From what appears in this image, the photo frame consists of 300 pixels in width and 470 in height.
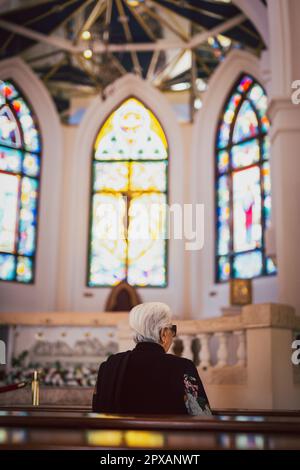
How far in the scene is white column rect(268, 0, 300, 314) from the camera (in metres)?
7.52

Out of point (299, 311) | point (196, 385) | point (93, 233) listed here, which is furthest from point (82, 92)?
point (196, 385)

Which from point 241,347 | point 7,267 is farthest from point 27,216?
point 241,347

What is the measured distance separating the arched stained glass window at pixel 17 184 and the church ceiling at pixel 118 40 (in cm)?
87

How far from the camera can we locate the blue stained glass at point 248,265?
1168 cm

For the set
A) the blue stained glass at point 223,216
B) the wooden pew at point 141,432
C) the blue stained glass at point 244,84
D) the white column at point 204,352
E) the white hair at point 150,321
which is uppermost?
the blue stained glass at point 244,84

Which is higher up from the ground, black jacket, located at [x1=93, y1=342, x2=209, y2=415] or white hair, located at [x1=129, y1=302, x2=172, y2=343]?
white hair, located at [x1=129, y1=302, x2=172, y2=343]

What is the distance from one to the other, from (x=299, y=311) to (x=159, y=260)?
627cm

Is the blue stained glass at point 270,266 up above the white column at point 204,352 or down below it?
above

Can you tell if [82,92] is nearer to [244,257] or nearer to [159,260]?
[159,260]

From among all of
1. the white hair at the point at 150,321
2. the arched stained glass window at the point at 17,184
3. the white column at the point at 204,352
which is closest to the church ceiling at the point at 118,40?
the arched stained glass window at the point at 17,184

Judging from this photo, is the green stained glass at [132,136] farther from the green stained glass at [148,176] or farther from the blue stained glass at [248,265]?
the blue stained glass at [248,265]

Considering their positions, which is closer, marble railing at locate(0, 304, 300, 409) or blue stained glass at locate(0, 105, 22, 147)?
marble railing at locate(0, 304, 300, 409)

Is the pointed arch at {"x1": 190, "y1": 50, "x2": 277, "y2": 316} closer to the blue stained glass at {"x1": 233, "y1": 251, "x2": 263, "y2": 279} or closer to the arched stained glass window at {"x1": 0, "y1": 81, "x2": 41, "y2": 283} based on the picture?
the blue stained glass at {"x1": 233, "y1": 251, "x2": 263, "y2": 279}

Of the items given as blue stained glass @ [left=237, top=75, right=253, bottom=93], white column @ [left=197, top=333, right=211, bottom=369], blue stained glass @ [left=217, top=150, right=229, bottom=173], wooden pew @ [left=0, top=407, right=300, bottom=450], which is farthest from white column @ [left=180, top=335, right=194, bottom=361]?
blue stained glass @ [left=237, top=75, right=253, bottom=93]
